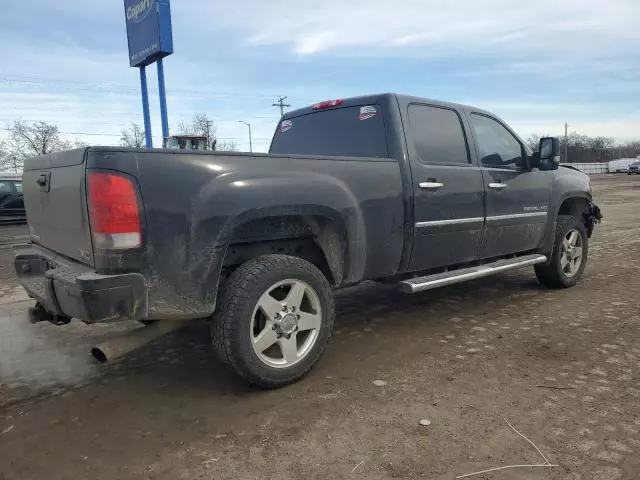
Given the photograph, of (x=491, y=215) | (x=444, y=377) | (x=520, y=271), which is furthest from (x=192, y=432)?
(x=520, y=271)

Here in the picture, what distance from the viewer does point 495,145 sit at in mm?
5094

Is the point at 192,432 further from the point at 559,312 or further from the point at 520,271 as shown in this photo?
the point at 520,271

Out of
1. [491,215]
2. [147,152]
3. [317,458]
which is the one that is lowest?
[317,458]

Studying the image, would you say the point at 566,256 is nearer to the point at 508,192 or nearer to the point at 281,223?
the point at 508,192

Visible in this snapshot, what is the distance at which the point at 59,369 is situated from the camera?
3859mm

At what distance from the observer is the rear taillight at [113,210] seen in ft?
8.95

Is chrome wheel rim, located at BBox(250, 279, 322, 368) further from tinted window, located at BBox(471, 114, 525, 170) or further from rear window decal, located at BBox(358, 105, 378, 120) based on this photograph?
tinted window, located at BBox(471, 114, 525, 170)

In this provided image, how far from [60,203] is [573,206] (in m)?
5.39

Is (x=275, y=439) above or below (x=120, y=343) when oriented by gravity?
below

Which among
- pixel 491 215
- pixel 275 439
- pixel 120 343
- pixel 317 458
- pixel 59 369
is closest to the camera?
pixel 317 458

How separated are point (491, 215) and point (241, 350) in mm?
2790

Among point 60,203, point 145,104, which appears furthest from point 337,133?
point 145,104

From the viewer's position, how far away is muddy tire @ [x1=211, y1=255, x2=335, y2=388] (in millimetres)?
3104

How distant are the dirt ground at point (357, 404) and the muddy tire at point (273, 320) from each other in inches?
7.3
